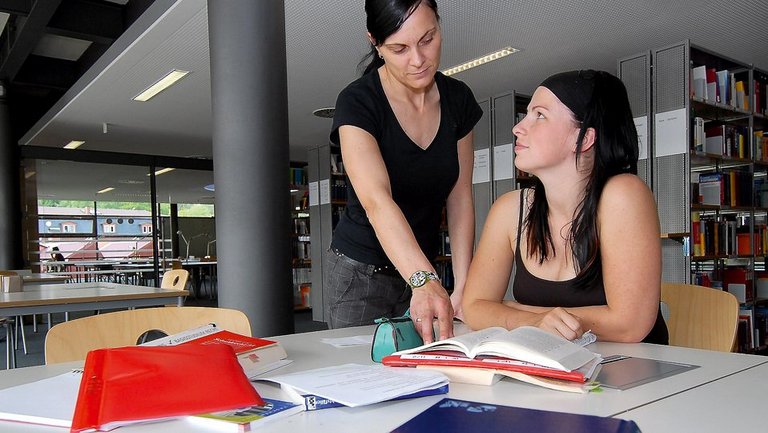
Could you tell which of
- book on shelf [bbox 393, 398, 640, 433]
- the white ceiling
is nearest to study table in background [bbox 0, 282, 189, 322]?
the white ceiling

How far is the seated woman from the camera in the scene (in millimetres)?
1337

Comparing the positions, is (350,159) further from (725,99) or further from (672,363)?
(725,99)

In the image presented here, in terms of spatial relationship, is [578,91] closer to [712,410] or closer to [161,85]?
[712,410]

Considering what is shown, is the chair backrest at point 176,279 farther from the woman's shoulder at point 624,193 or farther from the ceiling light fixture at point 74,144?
the ceiling light fixture at point 74,144

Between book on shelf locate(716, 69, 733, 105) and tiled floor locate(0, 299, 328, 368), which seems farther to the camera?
tiled floor locate(0, 299, 328, 368)

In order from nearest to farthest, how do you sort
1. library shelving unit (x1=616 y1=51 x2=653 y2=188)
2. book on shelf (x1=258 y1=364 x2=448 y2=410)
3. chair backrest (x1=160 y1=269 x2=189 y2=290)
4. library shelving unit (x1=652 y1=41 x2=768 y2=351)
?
book on shelf (x1=258 y1=364 x2=448 y2=410) → library shelving unit (x1=652 y1=41 x2=768 y2=351) → library shelving unit (x1=616 y1=51 x2=653 y2=188) → chair backrest (x1=160 y1=269 x2=189 y2=290)

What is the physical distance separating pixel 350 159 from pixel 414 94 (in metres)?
0.28

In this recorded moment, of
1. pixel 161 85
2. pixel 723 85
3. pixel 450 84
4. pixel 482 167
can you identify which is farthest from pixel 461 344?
pixel 161 85

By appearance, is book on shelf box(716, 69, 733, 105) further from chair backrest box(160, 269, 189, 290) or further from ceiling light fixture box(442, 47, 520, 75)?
chair backrest box(160, 269, 189, 290)

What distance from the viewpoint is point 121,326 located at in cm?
153

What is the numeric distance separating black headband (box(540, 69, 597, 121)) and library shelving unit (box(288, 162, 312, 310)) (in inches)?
291

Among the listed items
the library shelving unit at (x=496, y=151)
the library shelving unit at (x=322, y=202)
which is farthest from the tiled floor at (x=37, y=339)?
the library shelving unit at (x=496, y=151)

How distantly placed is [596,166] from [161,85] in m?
5.63

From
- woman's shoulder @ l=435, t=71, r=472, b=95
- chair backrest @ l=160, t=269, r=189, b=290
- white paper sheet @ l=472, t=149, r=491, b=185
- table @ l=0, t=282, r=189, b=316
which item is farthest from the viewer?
white paper sheet @ l=472, t=149, r=491, b=185
